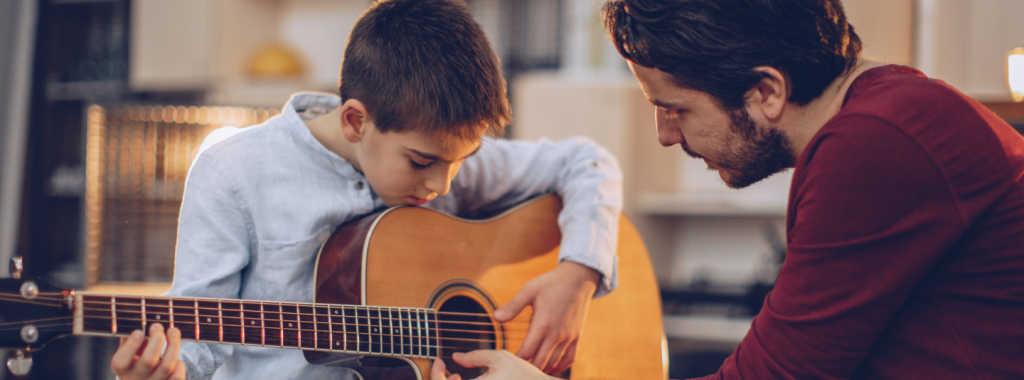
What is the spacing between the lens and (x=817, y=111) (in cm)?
85

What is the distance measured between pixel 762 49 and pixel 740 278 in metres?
2.00

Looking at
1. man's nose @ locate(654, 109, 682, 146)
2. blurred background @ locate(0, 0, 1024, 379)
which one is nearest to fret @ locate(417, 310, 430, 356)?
man's nose @ locate(654, 109, 682, 146)

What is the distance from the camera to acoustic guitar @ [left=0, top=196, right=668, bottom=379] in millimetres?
772

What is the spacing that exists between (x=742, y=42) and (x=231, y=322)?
73 cm

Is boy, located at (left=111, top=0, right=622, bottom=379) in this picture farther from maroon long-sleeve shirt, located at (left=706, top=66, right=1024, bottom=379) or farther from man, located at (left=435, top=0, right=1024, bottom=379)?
maroon long-sleeve shirt, located at (left=706, top=66, right=1024, bottom=379)

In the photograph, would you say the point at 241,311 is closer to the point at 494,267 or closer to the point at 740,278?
the point at 494,267

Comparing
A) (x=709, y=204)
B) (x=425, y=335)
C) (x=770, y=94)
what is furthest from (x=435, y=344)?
(x=709, y=204)

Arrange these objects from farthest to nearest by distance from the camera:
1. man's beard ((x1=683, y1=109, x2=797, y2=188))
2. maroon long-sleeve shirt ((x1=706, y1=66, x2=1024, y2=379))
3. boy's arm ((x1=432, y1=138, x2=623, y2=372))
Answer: boy's arm ((x1=432, y1=138, x2=623, y2=372))
man's beard ((x1=683, y1=109, x2=797, y2=188))
maroon long-sleeve shirt ((x1=706, y1=66, x2=1024, y2=379))

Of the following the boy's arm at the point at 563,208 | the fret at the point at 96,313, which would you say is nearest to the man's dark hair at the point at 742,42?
the boy's arm at the point at 563,208

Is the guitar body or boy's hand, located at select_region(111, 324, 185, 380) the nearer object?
boy's hand, located at select_region(111, 324, 185, 380)

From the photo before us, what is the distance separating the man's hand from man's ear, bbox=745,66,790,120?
0.45 metres

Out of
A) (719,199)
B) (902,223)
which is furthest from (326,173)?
(719,199)

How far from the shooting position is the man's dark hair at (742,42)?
809mm

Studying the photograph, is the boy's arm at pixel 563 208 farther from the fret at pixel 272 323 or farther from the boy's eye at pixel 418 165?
the fret at pixel 272 323
